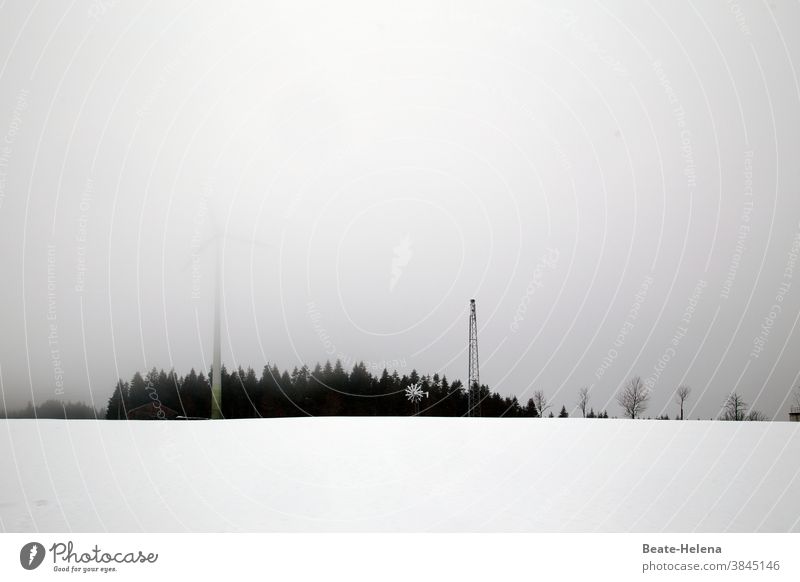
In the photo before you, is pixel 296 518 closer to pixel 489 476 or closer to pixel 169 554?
A: pixel 169 554

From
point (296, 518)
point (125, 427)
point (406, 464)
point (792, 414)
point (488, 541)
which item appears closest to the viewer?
point (488, 541)

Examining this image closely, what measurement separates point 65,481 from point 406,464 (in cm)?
859

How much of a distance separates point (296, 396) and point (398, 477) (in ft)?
144

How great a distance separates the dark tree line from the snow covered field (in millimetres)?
26255

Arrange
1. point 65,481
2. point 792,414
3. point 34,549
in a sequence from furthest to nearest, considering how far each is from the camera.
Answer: point 792,414, point 65,481, point 34,549

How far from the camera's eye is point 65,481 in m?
13.2

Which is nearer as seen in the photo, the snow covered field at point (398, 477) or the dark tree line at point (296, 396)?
the snow covered field at point (398, 477)

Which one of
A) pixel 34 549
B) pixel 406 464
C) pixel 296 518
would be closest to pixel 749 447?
pixel 406 464

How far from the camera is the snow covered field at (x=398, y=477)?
11898mm

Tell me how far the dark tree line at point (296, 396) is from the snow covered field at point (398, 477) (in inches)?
1034

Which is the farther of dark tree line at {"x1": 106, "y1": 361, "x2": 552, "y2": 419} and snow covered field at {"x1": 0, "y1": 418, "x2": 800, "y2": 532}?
dark tree line at {"x1": 106, "y1": 361, "x2": 552, "y2": 419}

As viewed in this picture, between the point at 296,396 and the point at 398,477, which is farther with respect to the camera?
the point at 296,396

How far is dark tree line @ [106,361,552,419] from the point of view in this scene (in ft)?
160

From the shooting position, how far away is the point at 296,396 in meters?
57.7
